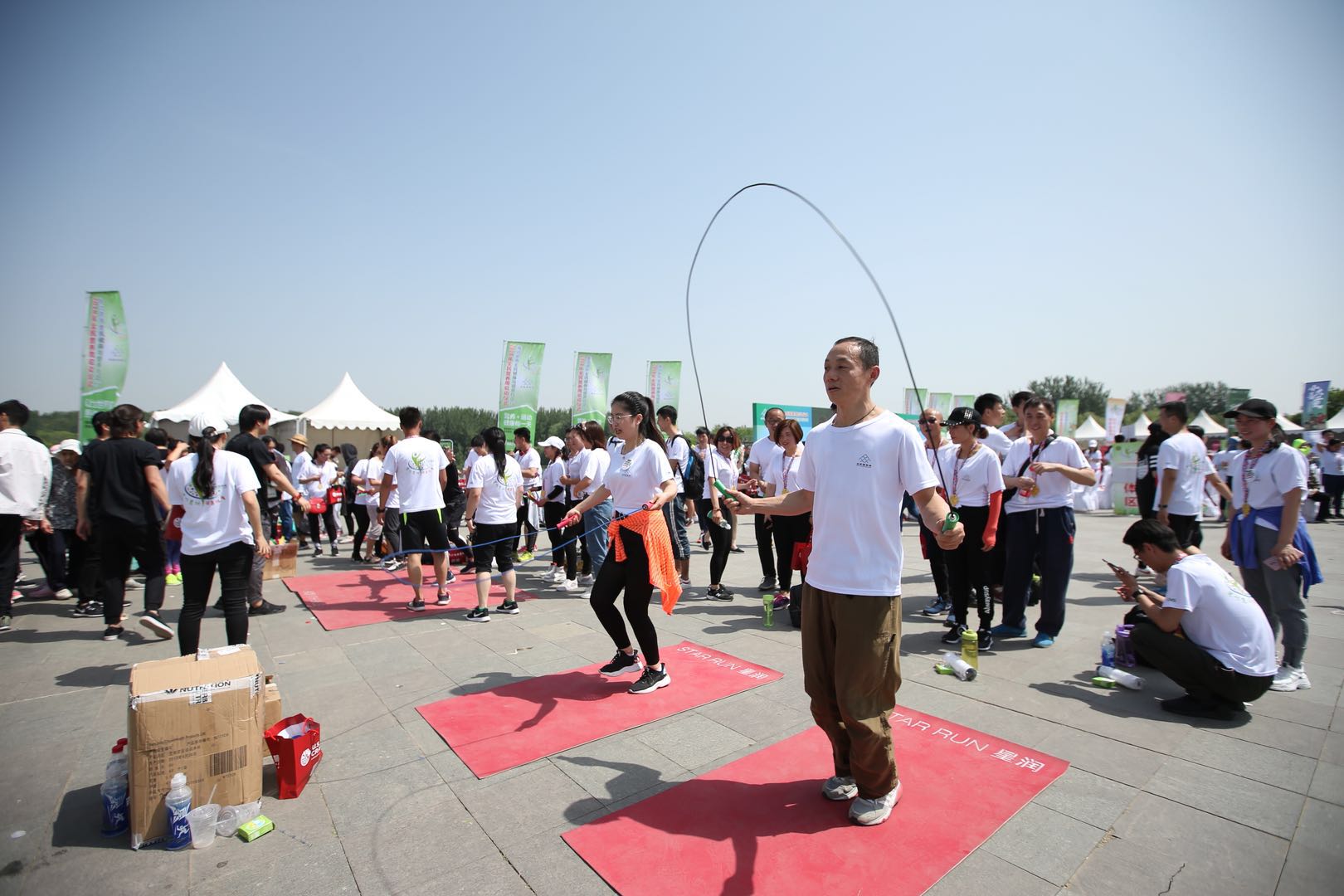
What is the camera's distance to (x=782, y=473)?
6836 millimetres

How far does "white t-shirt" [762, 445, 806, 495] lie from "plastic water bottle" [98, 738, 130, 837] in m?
5.03

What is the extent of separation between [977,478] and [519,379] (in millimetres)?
11669

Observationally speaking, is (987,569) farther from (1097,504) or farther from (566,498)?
(1097,504)

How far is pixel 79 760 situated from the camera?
345 centimetres

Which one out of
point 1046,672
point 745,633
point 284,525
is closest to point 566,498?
point 745,633

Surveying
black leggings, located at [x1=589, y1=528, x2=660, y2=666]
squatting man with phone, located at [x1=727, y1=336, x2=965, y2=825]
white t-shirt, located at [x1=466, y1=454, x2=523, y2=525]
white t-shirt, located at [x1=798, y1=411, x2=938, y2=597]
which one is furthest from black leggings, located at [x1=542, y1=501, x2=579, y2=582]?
white t-shirt, located at [x1=798, y1=411, x2=938, y2=597]

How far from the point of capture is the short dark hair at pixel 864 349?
275cm

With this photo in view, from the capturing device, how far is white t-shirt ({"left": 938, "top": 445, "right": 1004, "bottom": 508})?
512 centimetres

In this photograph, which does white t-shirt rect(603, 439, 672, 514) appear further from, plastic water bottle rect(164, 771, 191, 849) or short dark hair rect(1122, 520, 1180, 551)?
short dark hair rect(1122, 520, 1180, 551)

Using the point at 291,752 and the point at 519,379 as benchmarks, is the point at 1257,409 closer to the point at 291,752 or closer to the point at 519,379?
the point at 291,752

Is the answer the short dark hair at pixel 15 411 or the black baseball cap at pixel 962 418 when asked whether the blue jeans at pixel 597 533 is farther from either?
the short dark hair at pixel 15 411

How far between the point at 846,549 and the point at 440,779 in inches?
92.3

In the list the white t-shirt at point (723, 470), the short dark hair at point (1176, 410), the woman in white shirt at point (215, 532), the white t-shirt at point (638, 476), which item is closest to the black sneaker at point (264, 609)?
the woman in white shirt at point (215, 532)

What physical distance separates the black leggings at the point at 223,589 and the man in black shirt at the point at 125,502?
1.60 meters
